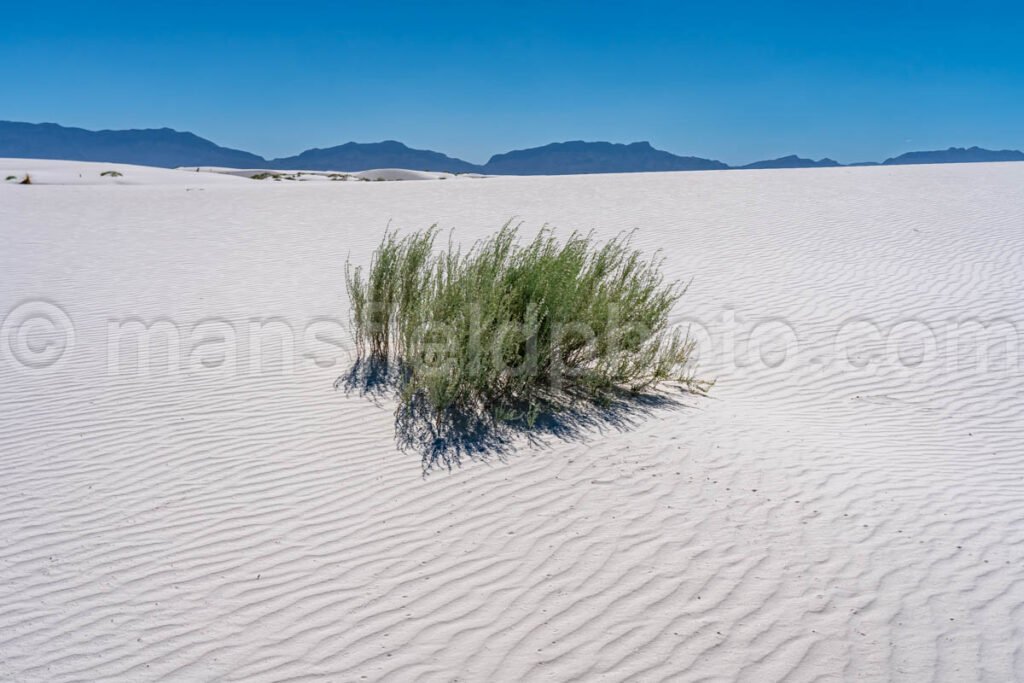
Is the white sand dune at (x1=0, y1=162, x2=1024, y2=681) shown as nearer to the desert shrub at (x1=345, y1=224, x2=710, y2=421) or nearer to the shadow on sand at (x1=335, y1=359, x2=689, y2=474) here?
the shadow on sand at (x1=335, y1=359, x2=689, y2=474)

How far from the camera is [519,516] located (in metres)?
4.41

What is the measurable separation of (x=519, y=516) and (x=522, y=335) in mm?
1922

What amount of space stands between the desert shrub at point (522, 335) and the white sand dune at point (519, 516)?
548 mm

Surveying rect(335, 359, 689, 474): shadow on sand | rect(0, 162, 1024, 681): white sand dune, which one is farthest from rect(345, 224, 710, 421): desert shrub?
rect(0, 162, 1024, 681): white sand dune

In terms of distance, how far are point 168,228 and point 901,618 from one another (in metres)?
17.2

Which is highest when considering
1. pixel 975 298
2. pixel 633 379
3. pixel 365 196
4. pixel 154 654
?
pixel 365 196

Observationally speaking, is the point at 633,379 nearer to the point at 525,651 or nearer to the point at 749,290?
the point at 525,651

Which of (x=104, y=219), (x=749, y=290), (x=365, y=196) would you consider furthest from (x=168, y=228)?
(x=749, y=290)

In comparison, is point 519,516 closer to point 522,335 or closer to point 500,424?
point 500,424

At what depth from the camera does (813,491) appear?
186 inches

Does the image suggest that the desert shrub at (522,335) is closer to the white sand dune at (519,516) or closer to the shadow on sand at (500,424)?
the shadow on sand at (500,424)

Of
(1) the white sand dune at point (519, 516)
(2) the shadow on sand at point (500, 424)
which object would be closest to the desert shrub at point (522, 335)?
(2) the shadow on sand at point (500, 424)

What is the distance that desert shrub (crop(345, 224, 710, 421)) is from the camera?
582cm

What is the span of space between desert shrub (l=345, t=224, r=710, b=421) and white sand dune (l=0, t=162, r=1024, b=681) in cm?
55
